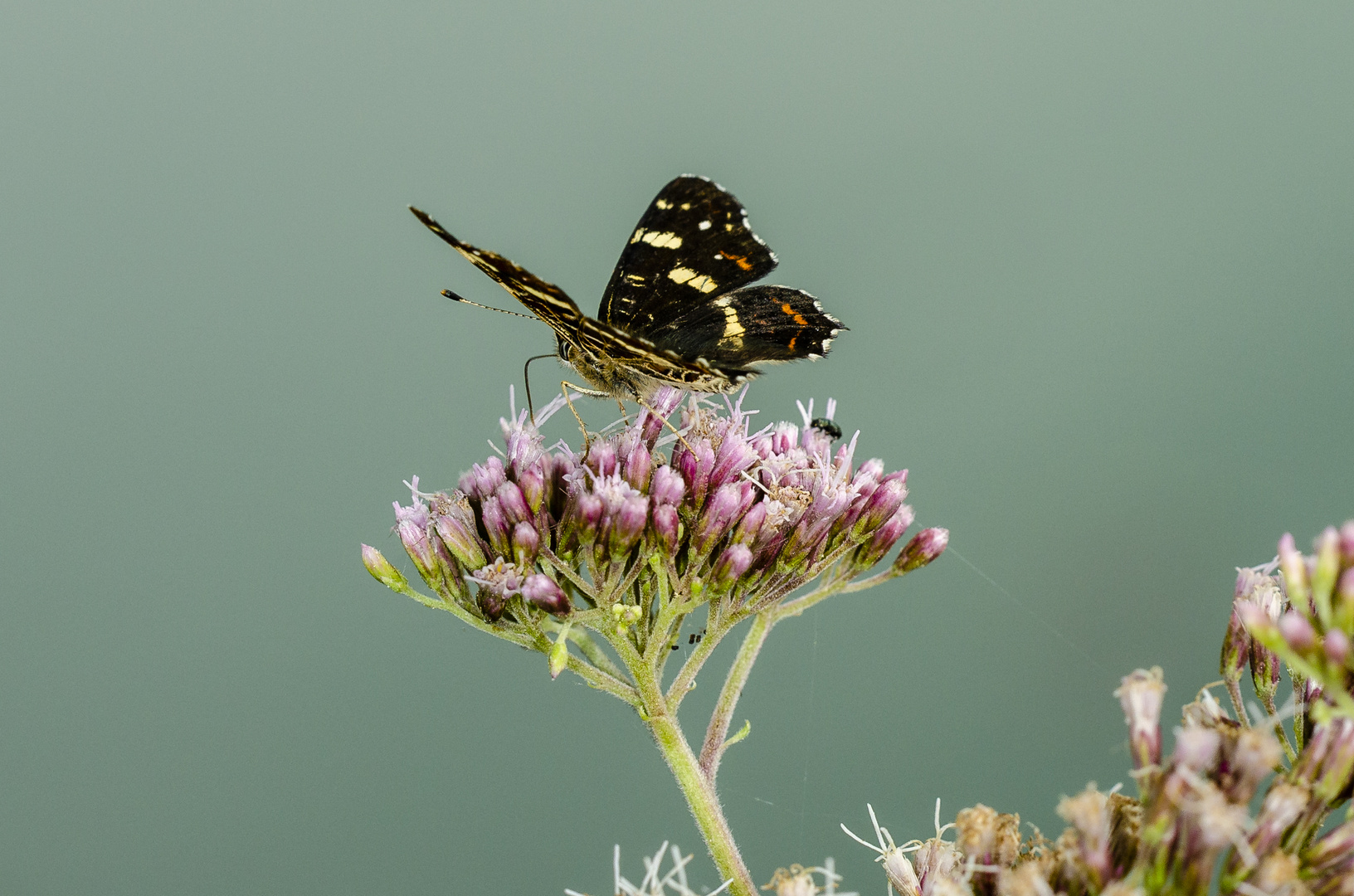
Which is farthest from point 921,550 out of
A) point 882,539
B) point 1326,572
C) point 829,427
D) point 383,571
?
point 383,571

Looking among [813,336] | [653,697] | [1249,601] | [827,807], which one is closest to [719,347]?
[813,336]

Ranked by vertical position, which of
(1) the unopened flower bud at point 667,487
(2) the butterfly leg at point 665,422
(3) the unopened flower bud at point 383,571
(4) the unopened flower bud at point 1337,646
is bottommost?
(3) the unopened flower bud at point 383,571

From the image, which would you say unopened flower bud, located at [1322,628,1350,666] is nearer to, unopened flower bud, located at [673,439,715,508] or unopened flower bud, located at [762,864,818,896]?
unopened flower bud, located at [762,864,818,896]

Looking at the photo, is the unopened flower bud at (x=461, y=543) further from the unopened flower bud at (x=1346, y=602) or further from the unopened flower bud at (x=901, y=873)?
the unopened flower bud at (x=1346, y=602)

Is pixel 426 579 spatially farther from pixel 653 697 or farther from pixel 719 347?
pixel 719 347

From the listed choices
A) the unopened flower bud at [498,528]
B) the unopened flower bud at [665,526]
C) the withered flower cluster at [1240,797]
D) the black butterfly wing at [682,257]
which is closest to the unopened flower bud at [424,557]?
the unopened flower bud at [498,528]

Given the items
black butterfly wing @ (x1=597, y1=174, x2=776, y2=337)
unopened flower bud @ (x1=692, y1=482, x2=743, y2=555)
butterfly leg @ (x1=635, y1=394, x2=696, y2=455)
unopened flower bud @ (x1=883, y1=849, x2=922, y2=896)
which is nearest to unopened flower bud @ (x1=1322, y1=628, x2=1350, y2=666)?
unopened flower bud @ (x1=883, y1=849, x2=922, y2=896)
